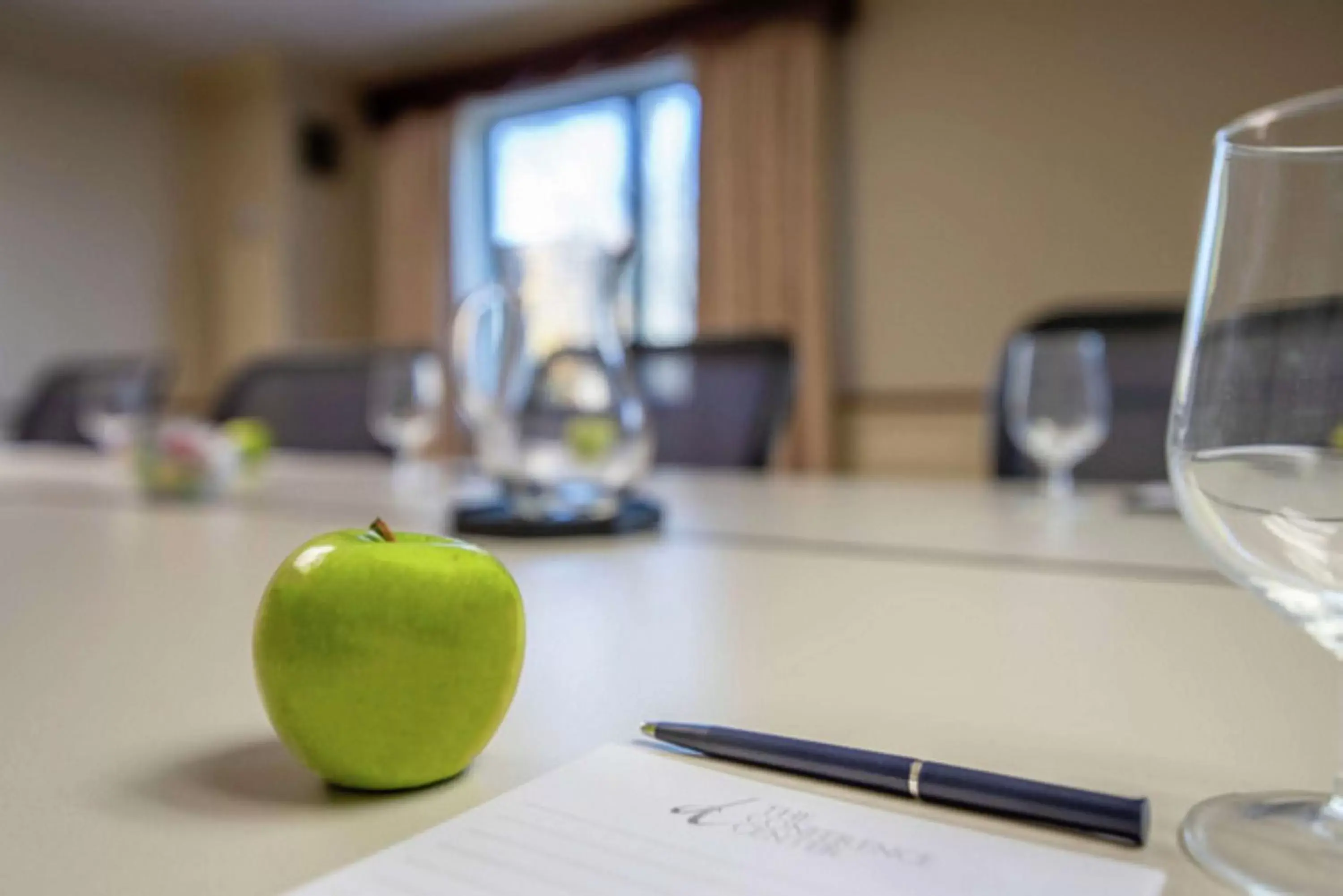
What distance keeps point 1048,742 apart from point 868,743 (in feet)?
0.20

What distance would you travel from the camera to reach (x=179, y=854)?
26 centimetres

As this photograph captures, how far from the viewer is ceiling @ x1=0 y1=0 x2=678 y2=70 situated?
363cm

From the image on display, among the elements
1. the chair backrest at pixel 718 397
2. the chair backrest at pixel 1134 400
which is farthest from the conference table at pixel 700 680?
the chair backrest at pixel 718 397

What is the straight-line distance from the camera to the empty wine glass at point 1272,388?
26cm

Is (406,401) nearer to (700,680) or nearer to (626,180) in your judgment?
(700,680)

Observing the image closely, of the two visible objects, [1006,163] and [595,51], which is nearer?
[1006,163]

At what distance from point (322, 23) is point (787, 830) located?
417 centimetres

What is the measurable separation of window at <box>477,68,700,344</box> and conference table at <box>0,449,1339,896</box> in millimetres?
2886

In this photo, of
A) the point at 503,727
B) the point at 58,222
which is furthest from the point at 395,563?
the point at 58,222

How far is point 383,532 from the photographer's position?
32cm

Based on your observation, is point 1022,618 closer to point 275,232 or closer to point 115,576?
point 115,576

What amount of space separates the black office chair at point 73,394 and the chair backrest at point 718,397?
51.7 inches

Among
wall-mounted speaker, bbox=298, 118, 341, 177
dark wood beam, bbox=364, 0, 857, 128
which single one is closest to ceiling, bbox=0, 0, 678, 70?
dark wood beam, bbox=364, 0, 857, 128

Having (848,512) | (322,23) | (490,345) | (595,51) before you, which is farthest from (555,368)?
(322,23)
